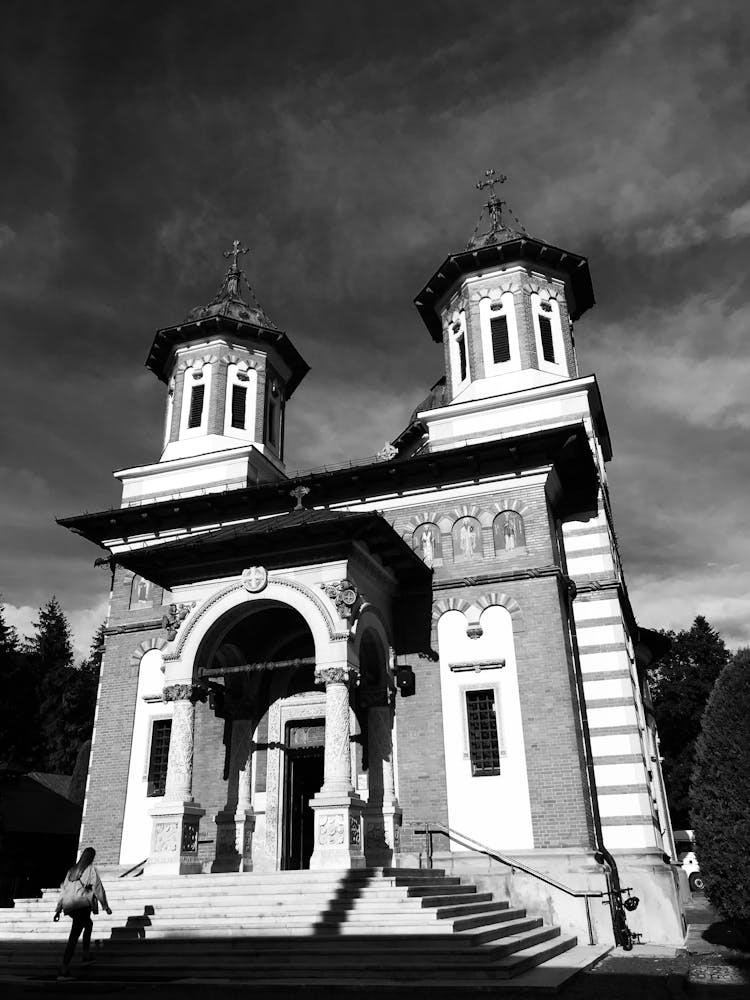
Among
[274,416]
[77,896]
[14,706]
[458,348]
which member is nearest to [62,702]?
[14,706]

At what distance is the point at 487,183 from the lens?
29.4 metres

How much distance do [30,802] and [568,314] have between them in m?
29.1

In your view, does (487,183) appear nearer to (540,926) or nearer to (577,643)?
(577,643)

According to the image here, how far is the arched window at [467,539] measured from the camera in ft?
63.7

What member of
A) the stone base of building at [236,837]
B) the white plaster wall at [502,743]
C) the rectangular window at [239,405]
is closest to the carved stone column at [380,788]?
the white plaster wall at [502,743]

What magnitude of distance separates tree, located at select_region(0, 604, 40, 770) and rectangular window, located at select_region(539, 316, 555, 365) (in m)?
25.3

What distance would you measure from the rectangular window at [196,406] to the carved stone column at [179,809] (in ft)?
38.5

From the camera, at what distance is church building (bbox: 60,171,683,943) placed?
16.3 m

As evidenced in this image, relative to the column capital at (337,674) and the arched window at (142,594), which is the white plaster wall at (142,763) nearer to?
the arched window at (142,594)

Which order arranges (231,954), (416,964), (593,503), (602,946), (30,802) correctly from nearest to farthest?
(416,964), (231,954), (602,946), (593,503), (30,802)

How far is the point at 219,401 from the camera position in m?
26.5

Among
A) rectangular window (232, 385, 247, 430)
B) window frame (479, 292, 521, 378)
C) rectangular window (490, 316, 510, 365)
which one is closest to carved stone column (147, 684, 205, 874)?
rectangular window (232, 385, 247, 430)

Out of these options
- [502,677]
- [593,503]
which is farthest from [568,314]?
[502,677]

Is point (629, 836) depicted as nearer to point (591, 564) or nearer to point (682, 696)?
point (591, 564)
